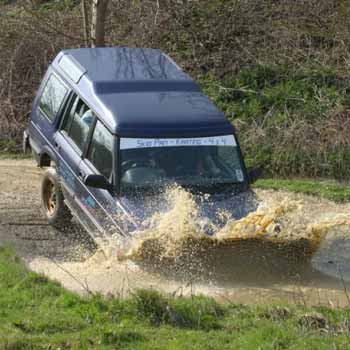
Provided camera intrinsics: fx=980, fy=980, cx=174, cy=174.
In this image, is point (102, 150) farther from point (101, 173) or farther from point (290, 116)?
point (290, 116)

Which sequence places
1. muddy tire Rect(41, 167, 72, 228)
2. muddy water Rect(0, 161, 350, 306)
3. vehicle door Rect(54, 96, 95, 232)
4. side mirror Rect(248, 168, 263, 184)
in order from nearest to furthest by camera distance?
muddy water Rect(0, 161, 350, 306), side mirror Rect(248, 168, 263, 184), vehicle door Rect(54, 96, 95, 232), muddy tire Rect(41, 167, 72, 228)

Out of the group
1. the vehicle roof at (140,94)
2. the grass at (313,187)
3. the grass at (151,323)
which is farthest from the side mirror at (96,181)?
the grass at (313,187)

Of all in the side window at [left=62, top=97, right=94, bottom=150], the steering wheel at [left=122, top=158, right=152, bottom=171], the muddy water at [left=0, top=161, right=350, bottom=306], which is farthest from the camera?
the side window at [left=62, top=97, right=94, bottom=150]

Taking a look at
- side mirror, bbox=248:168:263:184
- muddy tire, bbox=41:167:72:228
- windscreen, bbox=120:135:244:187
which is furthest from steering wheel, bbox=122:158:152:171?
muddy tire, bbox=41:167:72:228

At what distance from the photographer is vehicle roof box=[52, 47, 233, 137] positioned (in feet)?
34.2

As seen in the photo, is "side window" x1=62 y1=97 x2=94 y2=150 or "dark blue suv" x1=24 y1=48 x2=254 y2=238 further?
"side window" x1=62 y1=97 x2=94 y2=150

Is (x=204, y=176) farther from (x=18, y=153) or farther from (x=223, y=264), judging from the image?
(x=18, y=153)

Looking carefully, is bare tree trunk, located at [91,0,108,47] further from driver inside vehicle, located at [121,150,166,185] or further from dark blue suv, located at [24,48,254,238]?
driver inside vehicle, located at [121,150,166,185]

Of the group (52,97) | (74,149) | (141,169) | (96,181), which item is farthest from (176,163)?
(52,97)

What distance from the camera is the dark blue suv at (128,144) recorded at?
32.9 feet

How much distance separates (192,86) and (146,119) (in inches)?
45.4

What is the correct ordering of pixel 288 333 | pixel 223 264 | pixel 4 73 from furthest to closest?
pixel 4 73 → pixel 223 264 → pixel 288 333

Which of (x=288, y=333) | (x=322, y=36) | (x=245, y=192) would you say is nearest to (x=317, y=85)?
(x=322, y=36)

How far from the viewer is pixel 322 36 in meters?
18.0
